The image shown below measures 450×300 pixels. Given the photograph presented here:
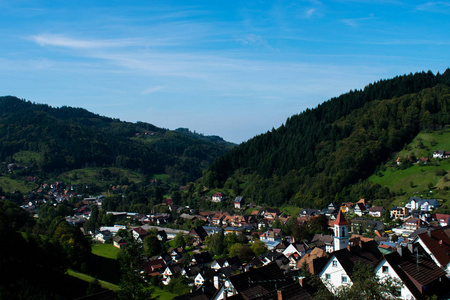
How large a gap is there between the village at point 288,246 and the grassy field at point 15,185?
56.9 feet

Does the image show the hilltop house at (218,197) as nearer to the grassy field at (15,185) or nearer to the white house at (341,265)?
the white house at (341,265)

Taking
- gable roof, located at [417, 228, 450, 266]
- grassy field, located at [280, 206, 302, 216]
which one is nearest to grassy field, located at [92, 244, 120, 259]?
grassy field, located at [280, 206, 302, 216]

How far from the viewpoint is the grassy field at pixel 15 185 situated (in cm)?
12775

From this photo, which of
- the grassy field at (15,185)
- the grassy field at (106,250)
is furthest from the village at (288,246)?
A: the grassy field at (15,185)

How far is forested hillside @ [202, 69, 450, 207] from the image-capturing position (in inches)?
3216

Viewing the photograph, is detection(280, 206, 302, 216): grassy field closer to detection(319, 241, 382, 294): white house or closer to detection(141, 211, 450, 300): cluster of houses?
detection(141, 211, 450, 300): cluster of houses

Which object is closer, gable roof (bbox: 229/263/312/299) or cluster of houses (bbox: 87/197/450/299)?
cluster of houses (bbox: 87/197/450/299)

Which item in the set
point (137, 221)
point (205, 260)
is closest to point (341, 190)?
point (205, 260)

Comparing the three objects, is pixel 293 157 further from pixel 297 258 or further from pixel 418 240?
pixel 418 240

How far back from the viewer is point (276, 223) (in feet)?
220

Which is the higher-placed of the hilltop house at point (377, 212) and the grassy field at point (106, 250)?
the hilltop house at point (377, 212)

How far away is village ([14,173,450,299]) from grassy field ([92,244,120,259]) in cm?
174

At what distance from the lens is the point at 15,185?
431 feet

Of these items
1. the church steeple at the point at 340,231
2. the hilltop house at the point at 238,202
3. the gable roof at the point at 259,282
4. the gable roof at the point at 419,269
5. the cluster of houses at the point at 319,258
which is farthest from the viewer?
the hilltop house at the point at 238,202
